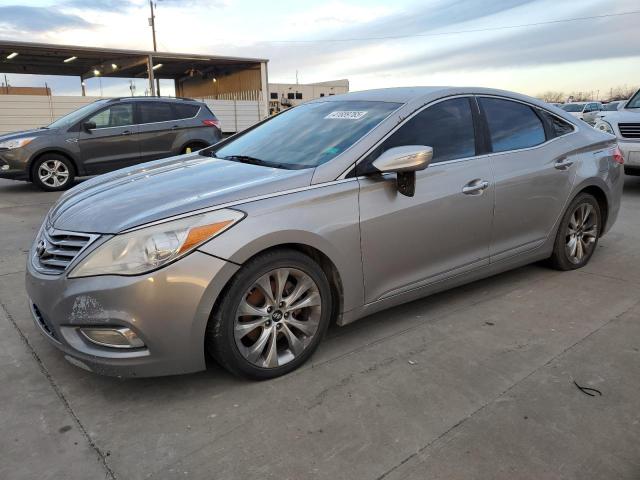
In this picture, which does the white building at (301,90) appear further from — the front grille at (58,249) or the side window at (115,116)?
the front grille at (58,249)

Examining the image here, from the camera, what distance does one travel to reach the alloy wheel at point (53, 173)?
916 centimetres

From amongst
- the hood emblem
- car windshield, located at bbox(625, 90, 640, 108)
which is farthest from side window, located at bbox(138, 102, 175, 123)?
car windshield, located at bbox(625, 90, 640, 108)

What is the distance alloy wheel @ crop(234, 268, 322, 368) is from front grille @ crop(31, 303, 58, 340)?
935 millimetres

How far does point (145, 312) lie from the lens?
2391 mm

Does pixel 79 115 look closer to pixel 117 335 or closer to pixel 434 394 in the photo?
pixel 117 335

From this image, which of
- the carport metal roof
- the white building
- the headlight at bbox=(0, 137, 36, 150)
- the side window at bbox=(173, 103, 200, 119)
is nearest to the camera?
the headlight at bbox=(0, 137, 36, 150)

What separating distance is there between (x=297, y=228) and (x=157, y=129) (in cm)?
811

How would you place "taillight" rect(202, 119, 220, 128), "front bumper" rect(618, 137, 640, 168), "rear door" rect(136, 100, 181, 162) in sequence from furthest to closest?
"taillight" rect(202, 119, 220, 128), "rear door" rect(136, 100, 181, 162), "front bumper" rect(618, 137, 640, 168)

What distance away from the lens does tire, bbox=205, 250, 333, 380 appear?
2.58m

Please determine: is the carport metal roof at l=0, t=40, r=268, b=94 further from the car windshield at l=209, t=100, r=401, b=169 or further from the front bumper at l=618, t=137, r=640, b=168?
the car windshield at l=209, t=100, r=401, b=169

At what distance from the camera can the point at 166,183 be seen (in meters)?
3.01

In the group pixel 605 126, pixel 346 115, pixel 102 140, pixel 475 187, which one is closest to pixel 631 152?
pixel 605 126

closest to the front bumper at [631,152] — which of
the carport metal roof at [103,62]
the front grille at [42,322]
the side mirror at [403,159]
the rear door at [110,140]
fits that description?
the side mirror at [403,159]

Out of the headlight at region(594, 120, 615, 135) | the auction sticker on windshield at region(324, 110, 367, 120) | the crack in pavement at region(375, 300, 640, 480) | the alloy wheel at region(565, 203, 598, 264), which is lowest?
the crack in pavement at region(375, 300, 640, 480)
